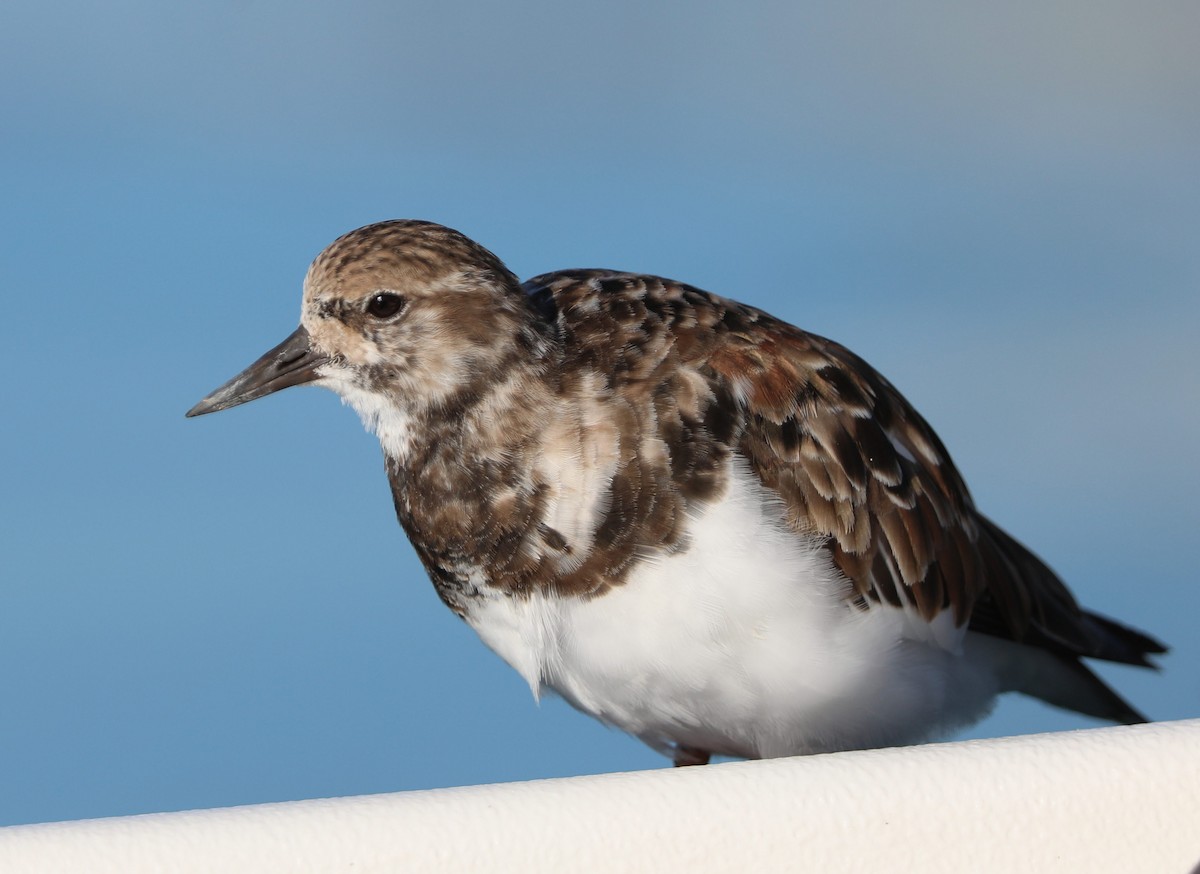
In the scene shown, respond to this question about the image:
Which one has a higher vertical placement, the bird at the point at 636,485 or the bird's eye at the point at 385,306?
the bird's eye at the point at 385,306

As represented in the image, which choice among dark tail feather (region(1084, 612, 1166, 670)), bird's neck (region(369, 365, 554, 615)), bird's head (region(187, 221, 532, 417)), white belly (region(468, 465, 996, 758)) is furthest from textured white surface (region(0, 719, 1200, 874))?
dark tail feather (region(1084, 612, 1166, 670))

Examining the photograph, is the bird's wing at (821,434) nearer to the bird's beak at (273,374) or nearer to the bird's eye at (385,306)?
the bird's eye at (385,306)

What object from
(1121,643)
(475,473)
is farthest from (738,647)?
(1121,643)

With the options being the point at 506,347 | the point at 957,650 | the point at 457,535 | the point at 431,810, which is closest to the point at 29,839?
the point at 431,810

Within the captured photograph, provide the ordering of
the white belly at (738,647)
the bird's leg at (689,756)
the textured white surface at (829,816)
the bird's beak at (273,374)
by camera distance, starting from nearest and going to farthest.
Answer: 1. the textured white surface at (829,816)
2. the white belly at (738,647)
3. the bird's beak at (273,374)
4. the bird's leg at (689,756)

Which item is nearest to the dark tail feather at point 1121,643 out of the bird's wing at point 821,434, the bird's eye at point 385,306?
the bird's wing at point 821,434

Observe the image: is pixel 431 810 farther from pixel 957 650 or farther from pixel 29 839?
pixel 957 650

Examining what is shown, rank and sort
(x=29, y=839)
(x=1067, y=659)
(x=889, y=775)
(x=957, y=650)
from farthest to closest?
(x=1067, y=659), (x=957, y=650), (x=889, y=775), (x=29, y=839)
